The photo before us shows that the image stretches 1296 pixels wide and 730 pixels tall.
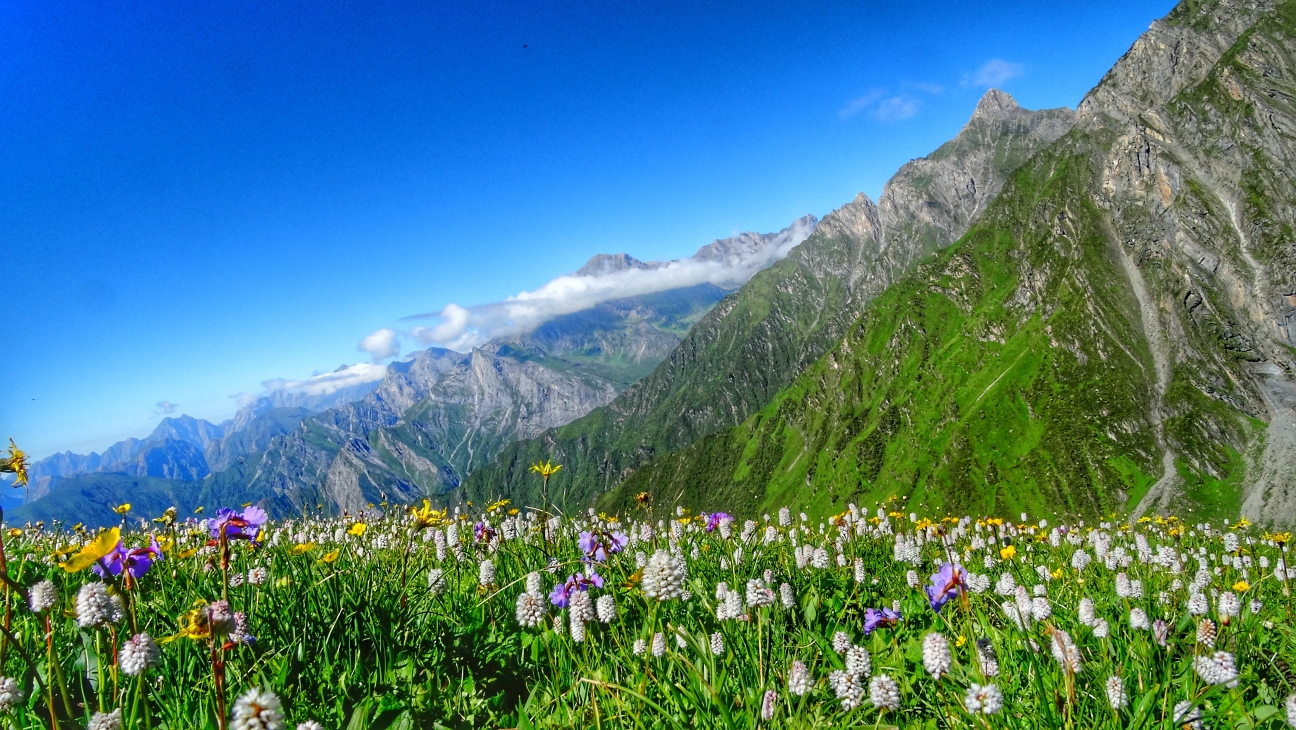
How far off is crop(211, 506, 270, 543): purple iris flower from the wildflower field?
0.05 metres

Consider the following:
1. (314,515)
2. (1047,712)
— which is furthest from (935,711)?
(314,515)

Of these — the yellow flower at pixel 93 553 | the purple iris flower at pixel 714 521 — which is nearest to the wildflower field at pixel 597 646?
the yellow flower at pixel 93 553

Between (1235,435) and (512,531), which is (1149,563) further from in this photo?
(1235,435)

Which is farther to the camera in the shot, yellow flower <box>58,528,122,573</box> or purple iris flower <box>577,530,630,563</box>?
purple iris flower <box>577,530,630,563</box>

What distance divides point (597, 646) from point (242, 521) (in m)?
2.63

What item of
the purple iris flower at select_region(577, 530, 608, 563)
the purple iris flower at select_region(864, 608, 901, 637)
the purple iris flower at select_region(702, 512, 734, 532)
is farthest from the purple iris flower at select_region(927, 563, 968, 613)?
the purple iris flower at select_region(702, 512, 734, 532)

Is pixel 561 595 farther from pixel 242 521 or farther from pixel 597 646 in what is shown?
pixel 242 521

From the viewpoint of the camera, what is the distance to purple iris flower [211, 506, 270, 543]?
425cm

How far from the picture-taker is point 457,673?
509cm

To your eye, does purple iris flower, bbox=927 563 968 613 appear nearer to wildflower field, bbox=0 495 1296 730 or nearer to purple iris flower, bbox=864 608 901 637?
wildflower field, bbox=0 495 1296 730

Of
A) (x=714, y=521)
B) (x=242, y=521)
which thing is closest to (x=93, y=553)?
(x=242, y=521)

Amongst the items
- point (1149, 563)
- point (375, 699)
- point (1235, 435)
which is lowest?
point (1235, 435)

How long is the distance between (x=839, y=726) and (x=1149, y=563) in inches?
348

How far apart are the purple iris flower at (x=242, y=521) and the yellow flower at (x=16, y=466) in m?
1.16
